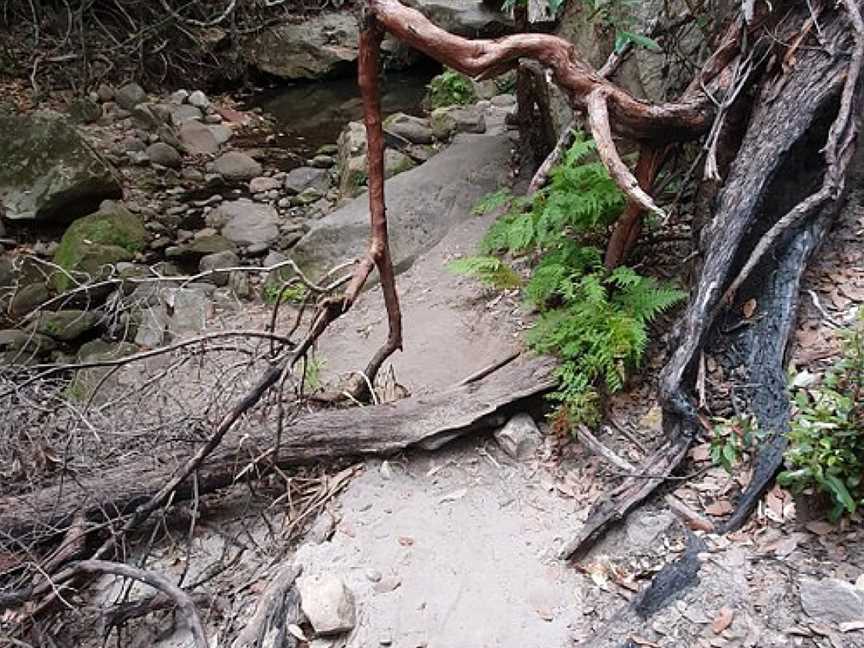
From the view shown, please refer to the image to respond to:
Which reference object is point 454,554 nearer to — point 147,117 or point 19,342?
point 19,342

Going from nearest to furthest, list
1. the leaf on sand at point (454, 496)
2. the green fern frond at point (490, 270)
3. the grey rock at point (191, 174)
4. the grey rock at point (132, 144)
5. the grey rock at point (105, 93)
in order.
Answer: the leaf on sand at point (454, 496)
the green fern frond at point (490, 270)
the grey rock at point (191, 174)
the grey rock at point (132, 144)
the grey rock at point (105, 93)

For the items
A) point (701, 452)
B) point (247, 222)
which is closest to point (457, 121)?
point (247, 222)

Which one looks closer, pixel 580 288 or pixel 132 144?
pixel 580 288

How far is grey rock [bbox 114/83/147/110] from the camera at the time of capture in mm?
9188

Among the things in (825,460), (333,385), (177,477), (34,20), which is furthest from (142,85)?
(825,460)

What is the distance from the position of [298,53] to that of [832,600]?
9.67m

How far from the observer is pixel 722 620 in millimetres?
2119

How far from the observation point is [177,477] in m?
3.10

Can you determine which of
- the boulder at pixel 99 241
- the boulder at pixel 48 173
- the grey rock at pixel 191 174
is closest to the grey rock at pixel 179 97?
the grey rock at pixel 191 174

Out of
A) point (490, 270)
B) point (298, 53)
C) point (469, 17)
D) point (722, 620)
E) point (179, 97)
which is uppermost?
point (469, 17)

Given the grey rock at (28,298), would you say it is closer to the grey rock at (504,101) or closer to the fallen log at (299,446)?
the fallen log at (299,446)

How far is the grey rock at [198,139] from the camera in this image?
8586 mm

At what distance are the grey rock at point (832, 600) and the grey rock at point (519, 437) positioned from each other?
124 cm

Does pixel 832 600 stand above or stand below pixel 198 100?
above
